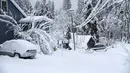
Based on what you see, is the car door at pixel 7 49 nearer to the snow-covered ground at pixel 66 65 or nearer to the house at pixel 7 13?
the snow-covered ground at pixel 66 65

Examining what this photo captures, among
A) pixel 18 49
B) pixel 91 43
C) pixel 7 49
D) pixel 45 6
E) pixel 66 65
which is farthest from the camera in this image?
pixel 91 43

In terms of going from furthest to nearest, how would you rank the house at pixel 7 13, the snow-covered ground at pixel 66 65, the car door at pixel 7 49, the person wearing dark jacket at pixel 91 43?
1. the person wearing dark jacket at pixel 91 43
2. the house at pixel 7 13
3. the car door at pixel 7 49
4. the snow-covered ground at pixel 66 65

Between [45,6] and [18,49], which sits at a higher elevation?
[45,6]

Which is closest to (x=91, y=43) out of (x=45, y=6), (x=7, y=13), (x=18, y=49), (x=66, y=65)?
(x=18, y=49)

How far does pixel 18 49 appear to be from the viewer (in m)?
13.3

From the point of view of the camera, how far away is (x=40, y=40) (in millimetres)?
16344

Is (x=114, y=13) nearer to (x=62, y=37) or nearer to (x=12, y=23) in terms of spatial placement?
(x=12, y=23)

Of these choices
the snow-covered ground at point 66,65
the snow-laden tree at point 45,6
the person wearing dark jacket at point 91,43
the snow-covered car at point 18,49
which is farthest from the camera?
the person wearing dark jacket at point 91,43

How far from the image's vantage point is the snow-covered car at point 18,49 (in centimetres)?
1313

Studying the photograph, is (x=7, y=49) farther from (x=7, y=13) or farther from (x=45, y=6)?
(x=7, y=13)

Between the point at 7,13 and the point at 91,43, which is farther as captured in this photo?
the point at 91,43

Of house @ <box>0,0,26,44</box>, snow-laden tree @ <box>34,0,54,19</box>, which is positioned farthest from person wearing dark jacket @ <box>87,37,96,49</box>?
house @ <box>0,0,26,44</box>

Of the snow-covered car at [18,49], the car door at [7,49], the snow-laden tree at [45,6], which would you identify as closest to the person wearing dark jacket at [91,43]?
the snow-laden tree at [45,6]

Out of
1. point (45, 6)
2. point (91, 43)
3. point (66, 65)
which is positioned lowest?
point (66, 65)
